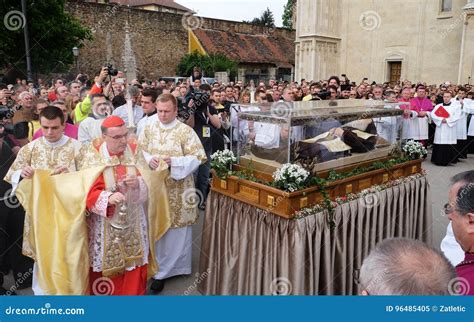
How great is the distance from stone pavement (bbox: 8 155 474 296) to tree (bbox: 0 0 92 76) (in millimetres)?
17821

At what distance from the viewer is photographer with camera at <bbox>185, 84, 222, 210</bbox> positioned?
5969 mm

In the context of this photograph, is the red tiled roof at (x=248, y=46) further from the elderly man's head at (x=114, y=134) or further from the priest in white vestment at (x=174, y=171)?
the elderly man's head at (x=114, y=134)

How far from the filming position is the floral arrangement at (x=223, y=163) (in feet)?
12.5

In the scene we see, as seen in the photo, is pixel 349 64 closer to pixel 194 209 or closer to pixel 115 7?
pixel 115 7

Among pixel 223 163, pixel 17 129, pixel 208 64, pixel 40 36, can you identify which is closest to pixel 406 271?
pixel 223 163

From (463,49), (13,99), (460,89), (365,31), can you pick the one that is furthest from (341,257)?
(365,31)

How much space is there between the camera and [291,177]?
128 inches

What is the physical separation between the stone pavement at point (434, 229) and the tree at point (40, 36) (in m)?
17.8

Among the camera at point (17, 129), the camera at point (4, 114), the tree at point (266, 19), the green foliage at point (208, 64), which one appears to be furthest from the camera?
the tree at point (266, 19)

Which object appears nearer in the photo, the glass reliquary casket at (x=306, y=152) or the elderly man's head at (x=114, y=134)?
the elderly man's head at (x=114, y=134)

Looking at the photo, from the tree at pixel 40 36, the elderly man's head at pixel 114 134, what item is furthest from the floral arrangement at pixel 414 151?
the tree at pixel 40 36

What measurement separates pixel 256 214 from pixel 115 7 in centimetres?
2860

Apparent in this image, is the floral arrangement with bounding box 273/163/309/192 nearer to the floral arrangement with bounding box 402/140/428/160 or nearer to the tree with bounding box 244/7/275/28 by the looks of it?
the floral arrangement with bounding box 402/140/428/160

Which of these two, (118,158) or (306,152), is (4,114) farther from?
(306,152)
